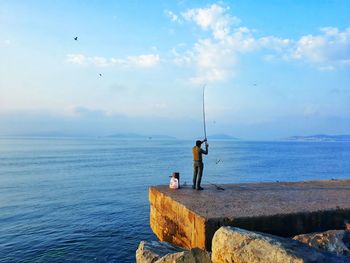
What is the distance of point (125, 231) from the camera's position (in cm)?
1469

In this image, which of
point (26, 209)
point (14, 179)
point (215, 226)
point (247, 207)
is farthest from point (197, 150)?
point (14, 179)

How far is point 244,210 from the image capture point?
8219 millimetres

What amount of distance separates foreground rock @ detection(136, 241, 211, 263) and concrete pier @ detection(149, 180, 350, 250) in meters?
0.77

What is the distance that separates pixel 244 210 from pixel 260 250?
9.30 ft

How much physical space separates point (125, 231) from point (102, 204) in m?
6.58

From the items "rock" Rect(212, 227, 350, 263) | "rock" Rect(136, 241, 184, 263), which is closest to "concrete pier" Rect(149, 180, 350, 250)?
"rock" Rect(136, 241, 184, 263)

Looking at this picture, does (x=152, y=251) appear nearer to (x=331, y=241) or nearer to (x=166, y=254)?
(x=166, y=254)

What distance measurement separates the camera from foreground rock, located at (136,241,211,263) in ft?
20.4

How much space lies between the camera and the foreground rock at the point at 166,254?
6.21 metres

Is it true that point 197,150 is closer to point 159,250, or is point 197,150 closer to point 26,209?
point 159,250

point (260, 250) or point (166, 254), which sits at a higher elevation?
point (260, 250)

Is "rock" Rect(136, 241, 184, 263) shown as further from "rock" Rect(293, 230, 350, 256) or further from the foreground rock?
"rock" Rect(293, 230, 350, 256)

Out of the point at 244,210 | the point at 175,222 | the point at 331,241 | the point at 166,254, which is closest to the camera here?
the point at 331,241

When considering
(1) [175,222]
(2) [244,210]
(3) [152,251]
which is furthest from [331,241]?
(1) [175,222]
